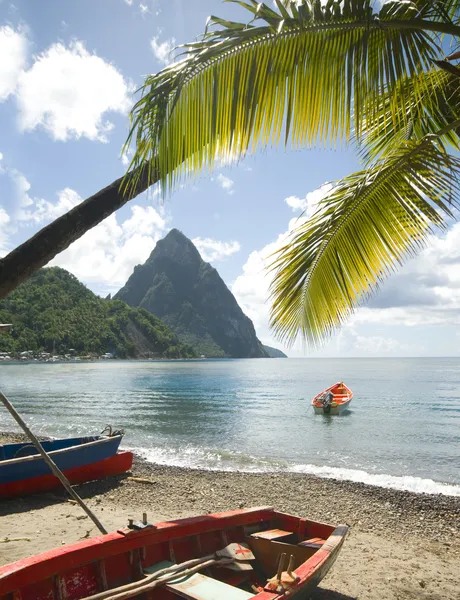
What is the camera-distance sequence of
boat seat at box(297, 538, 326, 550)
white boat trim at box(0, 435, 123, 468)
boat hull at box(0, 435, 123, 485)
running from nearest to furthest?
boat seat at box(297, 538, 326, 550)
white boat trim at box(0, 435, 123, 468)
boat hull at box(0, 435, 123, 485)

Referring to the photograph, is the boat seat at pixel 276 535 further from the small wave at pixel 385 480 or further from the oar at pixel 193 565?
the small wave at pixel 385 480

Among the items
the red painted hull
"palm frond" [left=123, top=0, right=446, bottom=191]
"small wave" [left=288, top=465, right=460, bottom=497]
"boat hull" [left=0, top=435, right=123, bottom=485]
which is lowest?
"small wave" [left=288, top=465, right=460, bottom=497]

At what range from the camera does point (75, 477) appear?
34.6ft

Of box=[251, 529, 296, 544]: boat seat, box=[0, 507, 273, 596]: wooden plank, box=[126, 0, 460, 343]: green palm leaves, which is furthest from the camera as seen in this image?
box=[251, 529, 296, 544]: boat seat

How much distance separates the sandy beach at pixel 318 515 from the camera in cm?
618

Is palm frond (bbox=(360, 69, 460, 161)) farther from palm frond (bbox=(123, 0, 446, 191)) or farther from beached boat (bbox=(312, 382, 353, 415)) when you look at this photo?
beached boat (bbox=(312, 382, 353, 415))

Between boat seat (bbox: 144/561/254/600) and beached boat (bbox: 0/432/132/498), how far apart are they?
640 cm

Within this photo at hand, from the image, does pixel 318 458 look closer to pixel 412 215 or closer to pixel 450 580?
pixel 450 580

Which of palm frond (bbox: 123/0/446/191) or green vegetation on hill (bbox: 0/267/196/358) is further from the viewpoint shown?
green vegetation on hill (bbox: 0/267/196/358)

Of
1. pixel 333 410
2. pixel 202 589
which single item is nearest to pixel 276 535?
pixel 202 589

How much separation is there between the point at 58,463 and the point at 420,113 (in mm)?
10081

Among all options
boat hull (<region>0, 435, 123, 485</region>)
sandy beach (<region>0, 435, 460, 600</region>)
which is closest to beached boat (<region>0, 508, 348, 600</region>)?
sandy beach (<region>0, 435, 460, 600</region>)

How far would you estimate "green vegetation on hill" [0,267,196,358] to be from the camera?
110 metres

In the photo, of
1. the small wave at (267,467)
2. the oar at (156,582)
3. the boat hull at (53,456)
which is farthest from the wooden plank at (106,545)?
the small wave at (267,467)
